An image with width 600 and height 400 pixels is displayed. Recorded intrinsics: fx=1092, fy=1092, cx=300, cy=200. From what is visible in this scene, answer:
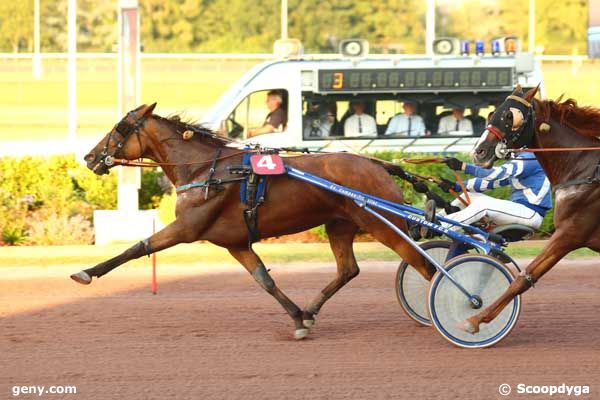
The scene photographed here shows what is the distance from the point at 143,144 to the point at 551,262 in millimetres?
3220

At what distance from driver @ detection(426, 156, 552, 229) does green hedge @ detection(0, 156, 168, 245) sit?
685 centimetres

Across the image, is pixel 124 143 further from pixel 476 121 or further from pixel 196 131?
pixel 476 121

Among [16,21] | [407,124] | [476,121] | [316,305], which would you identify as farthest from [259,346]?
[16,21]

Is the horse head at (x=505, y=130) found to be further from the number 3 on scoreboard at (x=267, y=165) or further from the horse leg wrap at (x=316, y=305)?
the horse leg wrap at (x=316, y=305)

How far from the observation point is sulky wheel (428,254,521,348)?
7.67 m

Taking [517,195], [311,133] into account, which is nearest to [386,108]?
[311,133]

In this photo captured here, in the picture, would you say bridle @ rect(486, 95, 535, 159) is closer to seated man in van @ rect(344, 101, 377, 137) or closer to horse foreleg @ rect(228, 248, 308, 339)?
horse foreleg @ rect(228, 248, 308, 339)

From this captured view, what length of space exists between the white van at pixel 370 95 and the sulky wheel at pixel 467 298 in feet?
21.9

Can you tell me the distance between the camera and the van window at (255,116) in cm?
1459

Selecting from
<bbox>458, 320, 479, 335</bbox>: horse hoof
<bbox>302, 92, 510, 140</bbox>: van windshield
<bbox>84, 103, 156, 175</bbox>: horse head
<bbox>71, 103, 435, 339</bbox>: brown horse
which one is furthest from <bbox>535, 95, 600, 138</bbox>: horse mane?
<bbox>302, 92, 510, 140</bbox>: van windshield

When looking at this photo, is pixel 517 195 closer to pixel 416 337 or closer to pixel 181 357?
pixel 416 337

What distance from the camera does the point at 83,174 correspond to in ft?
50.1

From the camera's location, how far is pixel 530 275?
7.36 metres

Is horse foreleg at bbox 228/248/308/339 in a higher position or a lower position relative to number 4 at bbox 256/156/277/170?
lower
